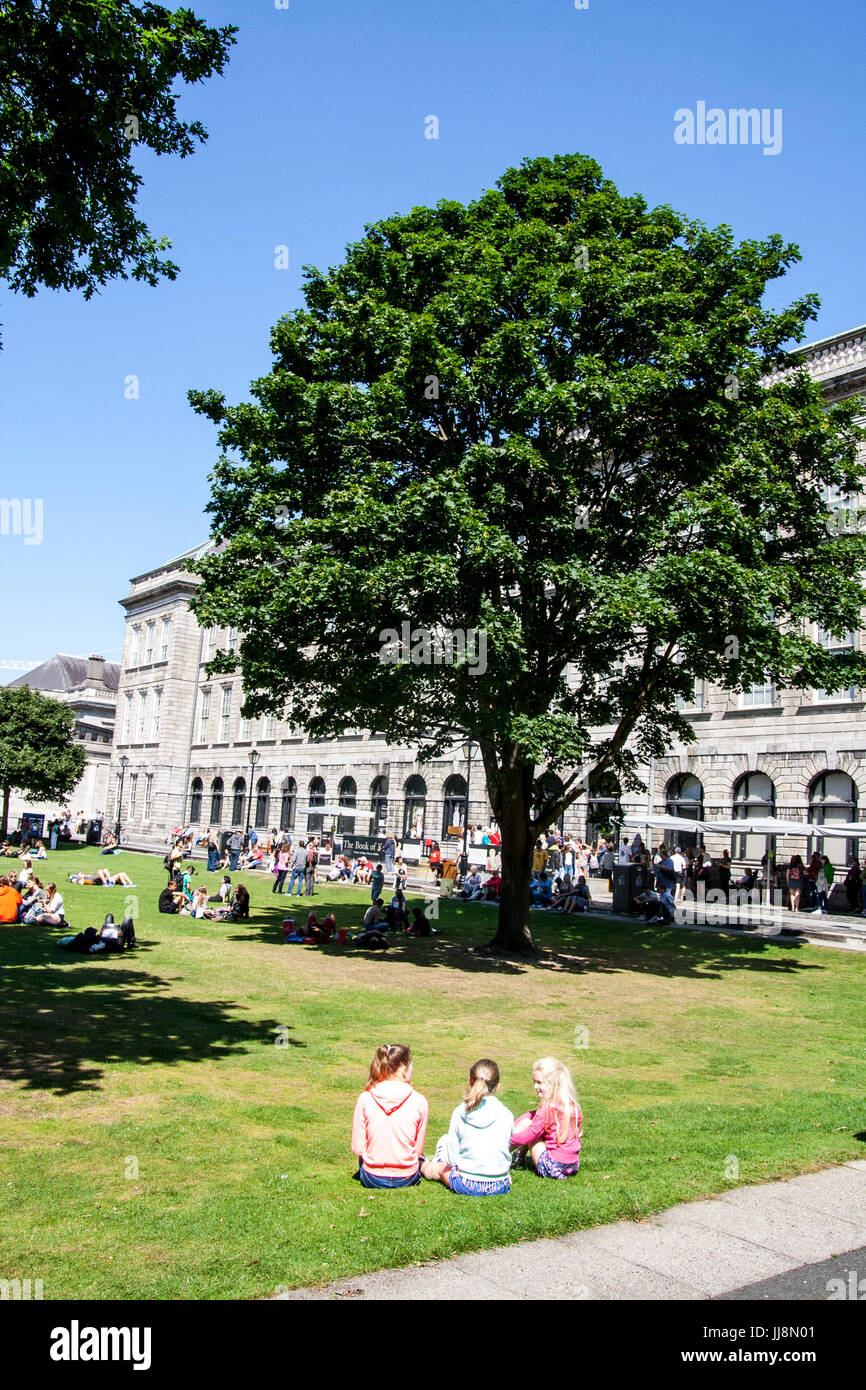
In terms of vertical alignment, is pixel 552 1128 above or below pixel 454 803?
below

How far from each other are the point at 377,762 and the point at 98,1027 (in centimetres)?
4152

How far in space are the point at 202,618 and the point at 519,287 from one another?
854 cm

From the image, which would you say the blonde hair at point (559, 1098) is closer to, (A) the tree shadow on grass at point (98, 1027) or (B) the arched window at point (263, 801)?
(A) the tree shadow on grass at point (98, 1027)

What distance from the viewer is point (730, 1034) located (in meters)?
13.8

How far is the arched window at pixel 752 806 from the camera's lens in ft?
107

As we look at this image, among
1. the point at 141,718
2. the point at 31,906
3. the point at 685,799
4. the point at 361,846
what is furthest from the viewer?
the point at 141,718

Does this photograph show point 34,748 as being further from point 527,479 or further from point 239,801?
point 527,479

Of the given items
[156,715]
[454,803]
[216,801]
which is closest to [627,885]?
[454,803]

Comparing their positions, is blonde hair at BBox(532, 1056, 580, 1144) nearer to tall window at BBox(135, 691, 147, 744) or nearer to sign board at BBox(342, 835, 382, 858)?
sign board at BBox(342, 835, 382, 858)

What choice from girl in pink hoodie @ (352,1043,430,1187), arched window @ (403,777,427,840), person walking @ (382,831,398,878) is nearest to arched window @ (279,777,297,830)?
arched window @ (403,777,427,840)

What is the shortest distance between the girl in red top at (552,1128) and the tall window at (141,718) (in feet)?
235

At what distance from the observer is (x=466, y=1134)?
6898 mm

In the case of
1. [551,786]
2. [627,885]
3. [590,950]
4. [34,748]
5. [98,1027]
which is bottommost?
[590,950]
